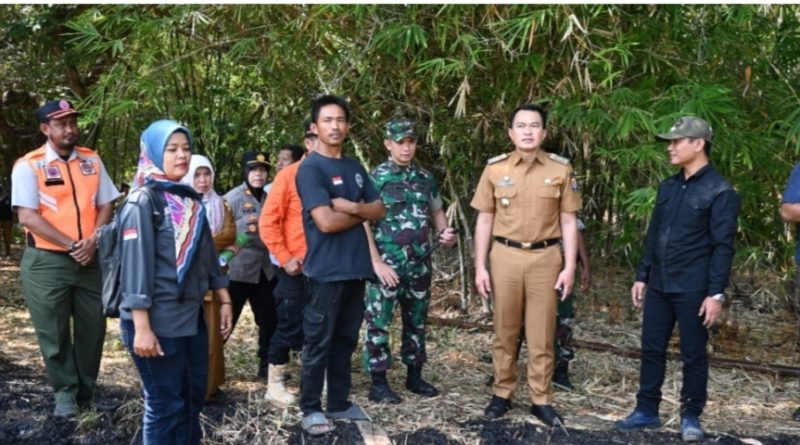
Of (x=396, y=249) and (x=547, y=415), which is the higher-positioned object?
(x=396, y=249)

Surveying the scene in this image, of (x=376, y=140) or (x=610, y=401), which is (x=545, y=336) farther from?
(x=376, y=140)

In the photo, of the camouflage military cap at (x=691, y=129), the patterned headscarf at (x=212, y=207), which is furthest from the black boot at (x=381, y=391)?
the camouflage military cap at (x=691, y=129)

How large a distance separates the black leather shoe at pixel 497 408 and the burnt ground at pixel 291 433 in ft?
0.31

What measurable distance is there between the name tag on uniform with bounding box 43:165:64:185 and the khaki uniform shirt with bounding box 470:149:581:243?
76.7 inches

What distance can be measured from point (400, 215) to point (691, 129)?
4.56 ft

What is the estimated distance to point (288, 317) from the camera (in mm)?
4062

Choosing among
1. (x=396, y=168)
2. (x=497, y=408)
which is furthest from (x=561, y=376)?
(x=396, y=168)

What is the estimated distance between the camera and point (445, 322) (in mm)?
5930

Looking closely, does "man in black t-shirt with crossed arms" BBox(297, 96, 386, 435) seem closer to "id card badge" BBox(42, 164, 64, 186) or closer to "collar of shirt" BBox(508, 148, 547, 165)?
"collar of shirt" BBox(508, 148, 547, 165)

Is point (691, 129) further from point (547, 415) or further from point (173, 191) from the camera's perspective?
point (173, 191)

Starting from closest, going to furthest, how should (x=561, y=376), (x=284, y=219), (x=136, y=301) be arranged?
(x=136, y=301) → (x=284, y=219) → (x=561, y=376)

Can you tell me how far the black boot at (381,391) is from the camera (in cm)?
407

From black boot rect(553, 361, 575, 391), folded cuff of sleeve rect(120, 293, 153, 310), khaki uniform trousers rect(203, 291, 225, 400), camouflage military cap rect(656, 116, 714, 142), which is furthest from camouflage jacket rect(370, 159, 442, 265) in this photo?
folded cuff of sleeve rect(120, 293, 153, 310)

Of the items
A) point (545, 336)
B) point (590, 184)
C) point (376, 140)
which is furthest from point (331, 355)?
point (590, 184)
